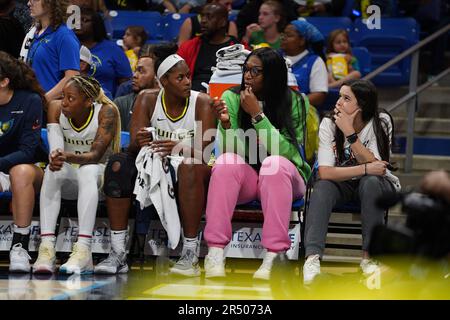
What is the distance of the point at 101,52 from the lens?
26.1 ft

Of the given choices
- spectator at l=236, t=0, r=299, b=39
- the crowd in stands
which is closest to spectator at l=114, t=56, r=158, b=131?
the crowd in stands

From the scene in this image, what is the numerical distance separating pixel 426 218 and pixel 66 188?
11.3 feet

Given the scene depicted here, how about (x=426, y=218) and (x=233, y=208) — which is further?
(x=233, y=208)

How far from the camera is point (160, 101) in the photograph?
6582mm

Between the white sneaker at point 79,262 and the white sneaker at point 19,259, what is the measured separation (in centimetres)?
23

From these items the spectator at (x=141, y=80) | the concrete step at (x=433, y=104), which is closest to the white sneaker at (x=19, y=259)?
the spectator at (x=141, y=80)

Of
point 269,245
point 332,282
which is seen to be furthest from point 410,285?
point 269,245

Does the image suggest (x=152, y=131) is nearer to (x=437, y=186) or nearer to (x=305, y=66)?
(x=305, y=66)

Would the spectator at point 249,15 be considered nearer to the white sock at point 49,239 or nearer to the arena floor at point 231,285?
the arena floor at point 231,285

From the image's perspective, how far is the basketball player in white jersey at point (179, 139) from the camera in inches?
245

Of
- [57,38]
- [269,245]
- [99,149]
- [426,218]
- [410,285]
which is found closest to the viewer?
[426,218]

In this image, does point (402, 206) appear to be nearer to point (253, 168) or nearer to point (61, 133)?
point (253, 168)

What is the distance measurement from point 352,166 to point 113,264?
1670 millimetres

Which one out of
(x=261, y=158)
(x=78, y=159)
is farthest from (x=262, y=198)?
(x=78, y=159)
